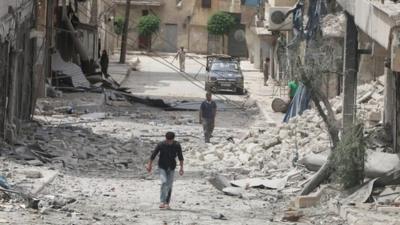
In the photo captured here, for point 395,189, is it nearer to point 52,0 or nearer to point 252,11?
point 52,0

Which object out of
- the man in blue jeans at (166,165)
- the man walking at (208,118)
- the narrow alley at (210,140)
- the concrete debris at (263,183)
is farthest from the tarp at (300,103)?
the man in blue jeans at (166,165)

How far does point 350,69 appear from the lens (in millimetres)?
20438

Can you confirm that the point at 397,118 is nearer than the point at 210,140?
Yes

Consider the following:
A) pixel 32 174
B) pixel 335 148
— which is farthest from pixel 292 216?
pixel 32 174

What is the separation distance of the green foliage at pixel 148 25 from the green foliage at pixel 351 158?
73714 millimetres

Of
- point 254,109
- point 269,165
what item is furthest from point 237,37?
point 269,165

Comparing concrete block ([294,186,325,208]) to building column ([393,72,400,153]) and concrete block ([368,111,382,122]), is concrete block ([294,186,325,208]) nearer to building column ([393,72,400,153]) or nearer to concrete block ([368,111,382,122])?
building column ([393,72,400,153])

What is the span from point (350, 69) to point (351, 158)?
428 cm

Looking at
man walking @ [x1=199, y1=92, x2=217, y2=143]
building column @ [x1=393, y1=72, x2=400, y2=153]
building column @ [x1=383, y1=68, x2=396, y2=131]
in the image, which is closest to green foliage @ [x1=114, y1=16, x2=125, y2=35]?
man walking @ [x1=199, y1=92, x2=217, y2=143]

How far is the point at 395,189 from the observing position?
16203 millimetres

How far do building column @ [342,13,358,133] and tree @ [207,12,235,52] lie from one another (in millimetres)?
68120

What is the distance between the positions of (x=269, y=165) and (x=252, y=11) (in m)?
65.5

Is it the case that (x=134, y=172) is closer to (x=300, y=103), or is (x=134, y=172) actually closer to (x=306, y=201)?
(x=306, y=201)

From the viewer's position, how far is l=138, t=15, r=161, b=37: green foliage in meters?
89.9
